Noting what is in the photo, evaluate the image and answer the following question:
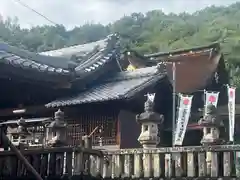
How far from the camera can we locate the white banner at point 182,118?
1560 centimetres

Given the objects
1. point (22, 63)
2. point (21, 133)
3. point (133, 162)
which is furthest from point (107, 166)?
point (21, 133)

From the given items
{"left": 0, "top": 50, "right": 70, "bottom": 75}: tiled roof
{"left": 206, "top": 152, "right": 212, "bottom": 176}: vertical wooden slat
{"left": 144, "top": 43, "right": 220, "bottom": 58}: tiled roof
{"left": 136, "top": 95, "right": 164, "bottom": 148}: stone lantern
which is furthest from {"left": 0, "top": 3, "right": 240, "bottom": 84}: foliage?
{"left": 206, "top": 152, "right": 212, "bottom": 176}: vertical wooden slat

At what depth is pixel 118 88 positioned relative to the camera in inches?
560

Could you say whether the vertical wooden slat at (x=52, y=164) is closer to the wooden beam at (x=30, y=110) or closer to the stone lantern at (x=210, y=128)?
the stone lantern at (x=210, y=128)

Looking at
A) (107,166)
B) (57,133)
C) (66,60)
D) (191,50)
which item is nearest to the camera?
(57,133)

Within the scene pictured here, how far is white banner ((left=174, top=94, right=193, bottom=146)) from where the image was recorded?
51.2 feet

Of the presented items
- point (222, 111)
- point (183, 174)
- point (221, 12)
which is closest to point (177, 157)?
point (183, 174)

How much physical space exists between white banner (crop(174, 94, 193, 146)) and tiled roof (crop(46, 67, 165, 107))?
1.46 metres

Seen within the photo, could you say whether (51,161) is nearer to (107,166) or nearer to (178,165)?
(107,166)

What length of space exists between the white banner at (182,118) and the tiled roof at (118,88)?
1456 mm

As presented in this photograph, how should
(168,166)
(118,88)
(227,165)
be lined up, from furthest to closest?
(118,88), (168,166), (227,165)

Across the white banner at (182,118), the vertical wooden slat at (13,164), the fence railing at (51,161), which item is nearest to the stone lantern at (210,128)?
the fence railing at (51,161)

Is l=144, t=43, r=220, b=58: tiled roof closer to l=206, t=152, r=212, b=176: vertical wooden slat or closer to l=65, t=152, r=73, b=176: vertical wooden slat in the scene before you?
A: l=206, t=152, r=212, b=176: vertical wooden slat

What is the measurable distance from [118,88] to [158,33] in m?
46.8
